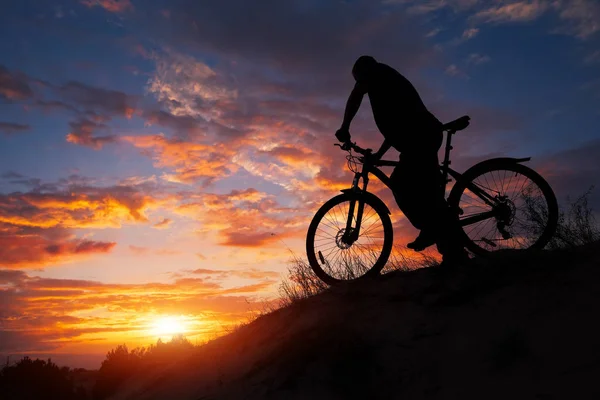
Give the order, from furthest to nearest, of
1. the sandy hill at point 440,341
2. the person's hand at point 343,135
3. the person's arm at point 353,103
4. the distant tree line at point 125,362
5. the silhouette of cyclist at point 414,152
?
1. the distant tree line at point 125,362
2. the person's hand at point 343,135
3. the person's arm at point 353,103
4. the silhouette of cyclist at point 414,152
5. the sandy hill at point 440,341

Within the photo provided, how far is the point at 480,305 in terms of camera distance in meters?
4.35

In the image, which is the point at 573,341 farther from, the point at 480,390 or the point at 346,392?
the point at 346,392

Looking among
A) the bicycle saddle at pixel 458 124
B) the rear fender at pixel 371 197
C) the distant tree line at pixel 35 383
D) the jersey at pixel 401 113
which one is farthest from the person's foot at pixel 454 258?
the distant tree line at pixel 35 383

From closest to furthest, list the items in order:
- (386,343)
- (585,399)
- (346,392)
A: (585,399), (346,392), (386,343)

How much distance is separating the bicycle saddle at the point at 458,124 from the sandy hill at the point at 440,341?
1.57m

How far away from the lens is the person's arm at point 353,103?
223 inches

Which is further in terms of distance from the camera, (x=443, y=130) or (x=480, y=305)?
(x=443, y=130)

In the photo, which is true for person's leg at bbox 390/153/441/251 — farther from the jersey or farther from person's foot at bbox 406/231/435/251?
the jersey

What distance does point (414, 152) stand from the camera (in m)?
5.45

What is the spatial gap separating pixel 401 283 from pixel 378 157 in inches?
64.6

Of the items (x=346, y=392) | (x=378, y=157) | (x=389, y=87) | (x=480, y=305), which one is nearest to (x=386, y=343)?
(x=346, y=392)

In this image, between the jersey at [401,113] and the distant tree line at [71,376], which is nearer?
the jersey at [401,113]

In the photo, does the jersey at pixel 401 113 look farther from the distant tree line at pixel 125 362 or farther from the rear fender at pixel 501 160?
the distant tree line at pixel 125 362

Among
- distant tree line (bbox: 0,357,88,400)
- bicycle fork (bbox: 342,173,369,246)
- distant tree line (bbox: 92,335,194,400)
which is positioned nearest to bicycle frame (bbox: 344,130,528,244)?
bicycle fork (bbox: 342,173,369,246)
